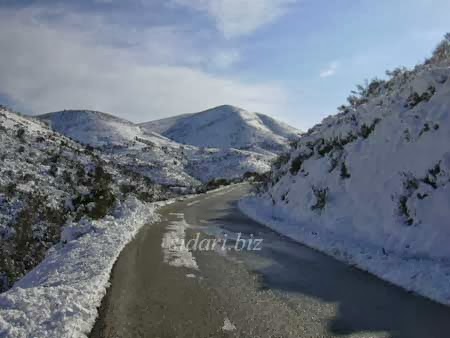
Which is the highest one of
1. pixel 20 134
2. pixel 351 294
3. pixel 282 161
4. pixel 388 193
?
pixel 20 134

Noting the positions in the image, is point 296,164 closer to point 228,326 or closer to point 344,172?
point 344,172

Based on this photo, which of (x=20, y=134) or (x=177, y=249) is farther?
(x=20, y=134)

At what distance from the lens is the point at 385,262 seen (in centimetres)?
944

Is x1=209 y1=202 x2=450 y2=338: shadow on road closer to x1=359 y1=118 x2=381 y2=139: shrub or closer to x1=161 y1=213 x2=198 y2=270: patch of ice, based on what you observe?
x1=161 y1=213 x2=198 y2=270: patch of ice

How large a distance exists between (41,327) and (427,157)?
10.5 meters

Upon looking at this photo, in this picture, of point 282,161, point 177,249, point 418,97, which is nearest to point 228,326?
point 177,249

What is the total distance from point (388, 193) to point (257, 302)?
278 inches

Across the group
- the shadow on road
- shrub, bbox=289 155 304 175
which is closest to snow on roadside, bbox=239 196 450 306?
the shadow on road

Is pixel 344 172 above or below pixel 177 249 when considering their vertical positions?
above

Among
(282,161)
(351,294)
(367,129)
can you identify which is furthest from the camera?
(282,161)

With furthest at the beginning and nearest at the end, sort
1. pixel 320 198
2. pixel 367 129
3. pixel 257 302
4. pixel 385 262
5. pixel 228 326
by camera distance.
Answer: pixel 367 129
pixel 320 198
pixel 385 262
pixel 257 302
pixel 228 326

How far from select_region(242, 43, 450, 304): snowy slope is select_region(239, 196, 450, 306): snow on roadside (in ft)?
0.06

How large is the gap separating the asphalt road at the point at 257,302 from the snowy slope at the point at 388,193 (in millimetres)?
833

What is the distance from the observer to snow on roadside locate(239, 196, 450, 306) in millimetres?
7645
